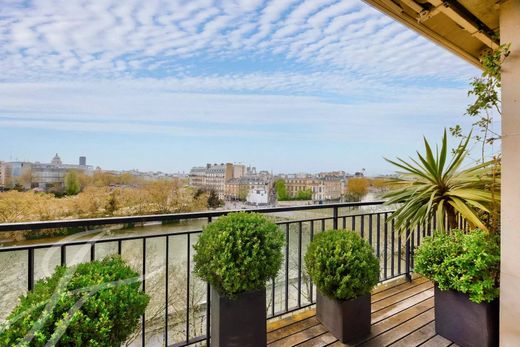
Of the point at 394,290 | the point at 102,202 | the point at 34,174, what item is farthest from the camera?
the point at 102,202

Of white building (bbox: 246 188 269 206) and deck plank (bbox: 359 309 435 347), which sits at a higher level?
white building (bbox: 246 188 269 206)

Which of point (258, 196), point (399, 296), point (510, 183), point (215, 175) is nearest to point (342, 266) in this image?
point (510, 183)

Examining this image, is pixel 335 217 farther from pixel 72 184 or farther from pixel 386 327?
pixel 72 184

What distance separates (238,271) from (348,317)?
0.99m

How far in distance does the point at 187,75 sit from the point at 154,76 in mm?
2950

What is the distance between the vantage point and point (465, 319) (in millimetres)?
1998

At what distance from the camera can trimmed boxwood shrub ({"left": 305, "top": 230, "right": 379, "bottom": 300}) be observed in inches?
78.0

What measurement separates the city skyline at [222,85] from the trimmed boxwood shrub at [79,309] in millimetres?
2608

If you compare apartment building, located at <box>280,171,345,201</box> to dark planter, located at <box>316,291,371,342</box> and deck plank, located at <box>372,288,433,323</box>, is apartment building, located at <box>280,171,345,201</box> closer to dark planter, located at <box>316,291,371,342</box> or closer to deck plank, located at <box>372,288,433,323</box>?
deck plank, located at <box>372,288,433,323</box>

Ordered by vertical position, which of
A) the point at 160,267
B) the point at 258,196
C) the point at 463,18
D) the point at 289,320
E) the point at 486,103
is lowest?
the point at 160,267

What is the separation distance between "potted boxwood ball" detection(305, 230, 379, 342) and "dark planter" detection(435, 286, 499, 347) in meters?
0.55

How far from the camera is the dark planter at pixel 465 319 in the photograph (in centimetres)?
190

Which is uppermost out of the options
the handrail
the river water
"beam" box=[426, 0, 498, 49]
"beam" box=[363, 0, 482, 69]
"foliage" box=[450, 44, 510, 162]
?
"beam" box=[363, 0, 482, 69]

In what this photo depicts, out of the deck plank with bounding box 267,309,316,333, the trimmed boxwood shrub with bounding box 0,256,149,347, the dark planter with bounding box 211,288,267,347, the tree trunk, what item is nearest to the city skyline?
the tree trunk
